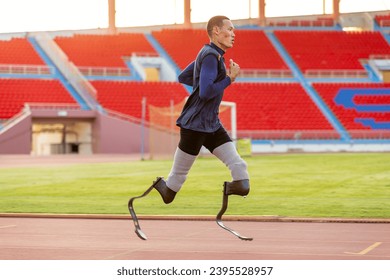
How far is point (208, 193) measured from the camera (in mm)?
17078

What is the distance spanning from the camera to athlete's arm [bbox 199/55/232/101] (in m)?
7.67

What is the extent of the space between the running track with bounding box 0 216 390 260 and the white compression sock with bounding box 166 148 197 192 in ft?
2.18

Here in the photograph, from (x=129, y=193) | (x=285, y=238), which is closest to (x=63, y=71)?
(x=129, y=193)

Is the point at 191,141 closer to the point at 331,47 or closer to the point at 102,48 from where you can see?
the point at 102,48

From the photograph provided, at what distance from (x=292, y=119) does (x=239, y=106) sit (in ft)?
11.0

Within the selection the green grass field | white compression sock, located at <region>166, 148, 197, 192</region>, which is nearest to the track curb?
the green grass field

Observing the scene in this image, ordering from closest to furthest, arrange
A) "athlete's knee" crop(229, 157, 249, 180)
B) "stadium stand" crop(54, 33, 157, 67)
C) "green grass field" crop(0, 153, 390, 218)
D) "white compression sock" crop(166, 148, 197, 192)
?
1. "athlete's knee" crop(229, 157, 249, 180)
2. "white compression sock" crop(166, 148, 197, 192)
3. "green grass field" crop(0, 153, 390, 218)
4. "stadium stand" crop(54, 33, 157, 67)

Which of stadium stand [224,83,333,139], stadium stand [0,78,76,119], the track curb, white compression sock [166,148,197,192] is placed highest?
white compression sock [166,148,197,192]

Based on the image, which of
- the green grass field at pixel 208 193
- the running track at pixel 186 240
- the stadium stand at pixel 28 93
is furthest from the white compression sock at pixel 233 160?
the stadium stand at pixel 28 93

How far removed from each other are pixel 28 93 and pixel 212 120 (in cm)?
4149

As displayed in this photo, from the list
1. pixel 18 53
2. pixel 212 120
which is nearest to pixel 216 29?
pixel 212 120

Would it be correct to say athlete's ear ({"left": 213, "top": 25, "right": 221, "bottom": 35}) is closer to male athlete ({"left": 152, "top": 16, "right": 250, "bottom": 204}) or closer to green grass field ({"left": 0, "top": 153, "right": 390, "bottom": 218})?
male athlete ({"left": 152, "top": 16, "right": 250, "bottom": 204})

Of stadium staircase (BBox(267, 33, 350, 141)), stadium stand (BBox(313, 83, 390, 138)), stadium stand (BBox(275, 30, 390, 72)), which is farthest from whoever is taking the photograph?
stadium stand (BBox(275, 30, 390, 72))

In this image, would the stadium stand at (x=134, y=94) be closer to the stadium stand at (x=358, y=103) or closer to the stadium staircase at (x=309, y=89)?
the stadium staircase at (x=309, y=89)
